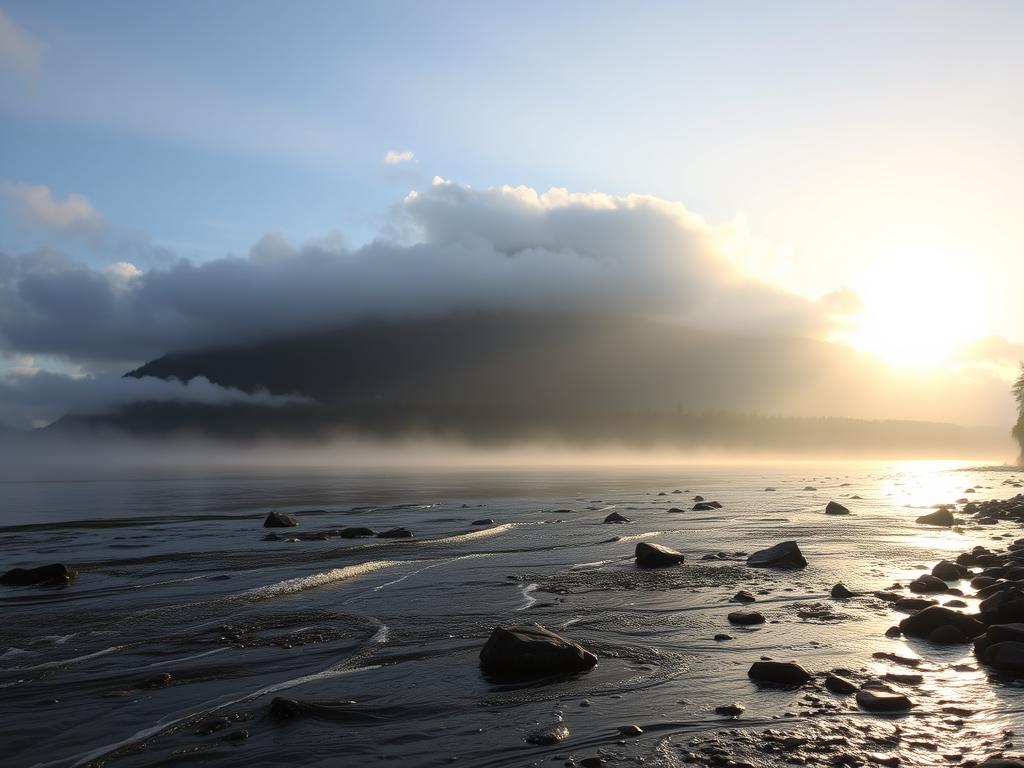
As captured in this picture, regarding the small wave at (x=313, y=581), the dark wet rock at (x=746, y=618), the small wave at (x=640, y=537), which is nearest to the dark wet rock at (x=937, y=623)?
the dark wet rock at (x=746, y=618)

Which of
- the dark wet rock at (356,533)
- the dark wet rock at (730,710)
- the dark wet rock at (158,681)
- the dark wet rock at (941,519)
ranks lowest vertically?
the dark wet rock at (941,519)

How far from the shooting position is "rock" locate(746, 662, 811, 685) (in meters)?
11.7

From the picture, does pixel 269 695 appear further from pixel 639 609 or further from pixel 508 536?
pixel 508 536

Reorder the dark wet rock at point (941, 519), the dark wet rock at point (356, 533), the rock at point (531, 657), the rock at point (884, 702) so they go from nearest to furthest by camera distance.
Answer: the rock at point (884, 702) < the rock at point (531, 657) < the dark wet rock at point (356, 533) < the dark wet rock at point (941, 519)

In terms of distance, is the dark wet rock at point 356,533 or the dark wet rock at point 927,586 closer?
the dark wet rock at point 927,586

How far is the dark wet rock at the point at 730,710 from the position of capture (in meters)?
10.3

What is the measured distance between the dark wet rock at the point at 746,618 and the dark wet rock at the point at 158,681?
1164 centimetres

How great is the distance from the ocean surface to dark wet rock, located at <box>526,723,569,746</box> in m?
0.21

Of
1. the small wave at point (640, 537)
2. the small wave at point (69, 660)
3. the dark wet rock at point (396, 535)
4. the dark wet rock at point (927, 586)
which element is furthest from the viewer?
the dark wet rock at point (396, 535)

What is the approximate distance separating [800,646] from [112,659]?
13.5 m

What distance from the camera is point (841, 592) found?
19.3 metres

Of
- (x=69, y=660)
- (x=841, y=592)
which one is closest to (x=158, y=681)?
(x=69, y=660)

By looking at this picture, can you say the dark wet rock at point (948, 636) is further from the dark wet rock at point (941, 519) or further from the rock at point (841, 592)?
the dark wet rock at point (941, 519)

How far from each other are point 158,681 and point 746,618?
12.1m
